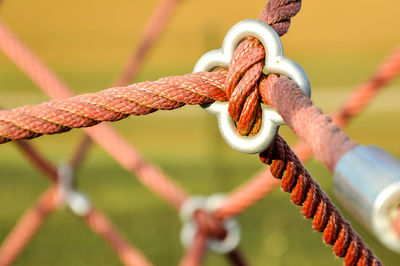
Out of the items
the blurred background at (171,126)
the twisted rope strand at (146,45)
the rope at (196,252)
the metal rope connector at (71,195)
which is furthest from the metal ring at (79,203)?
the blurred background at (171,126)

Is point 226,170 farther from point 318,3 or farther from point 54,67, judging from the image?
point 318,3

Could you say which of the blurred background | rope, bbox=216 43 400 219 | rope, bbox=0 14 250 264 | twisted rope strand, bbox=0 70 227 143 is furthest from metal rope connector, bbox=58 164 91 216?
the blurred background

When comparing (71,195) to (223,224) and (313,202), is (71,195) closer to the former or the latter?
(223,224)

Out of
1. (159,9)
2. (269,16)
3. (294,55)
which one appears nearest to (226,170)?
(159,9)

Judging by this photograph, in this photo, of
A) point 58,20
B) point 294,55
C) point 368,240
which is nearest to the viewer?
point 368,240

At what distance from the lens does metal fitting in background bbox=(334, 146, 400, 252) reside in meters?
0.34

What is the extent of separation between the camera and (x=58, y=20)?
5555 mm

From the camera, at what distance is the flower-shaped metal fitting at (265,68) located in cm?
45

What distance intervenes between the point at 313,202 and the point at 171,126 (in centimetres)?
385

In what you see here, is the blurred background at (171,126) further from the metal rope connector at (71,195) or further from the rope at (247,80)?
the rope at (247,80)

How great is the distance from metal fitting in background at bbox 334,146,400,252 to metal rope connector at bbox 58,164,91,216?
0.87 metres

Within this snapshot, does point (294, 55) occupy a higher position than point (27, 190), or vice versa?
point (294, 55)

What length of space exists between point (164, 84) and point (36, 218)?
85 centimetres

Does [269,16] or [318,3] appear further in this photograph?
[318,3]
